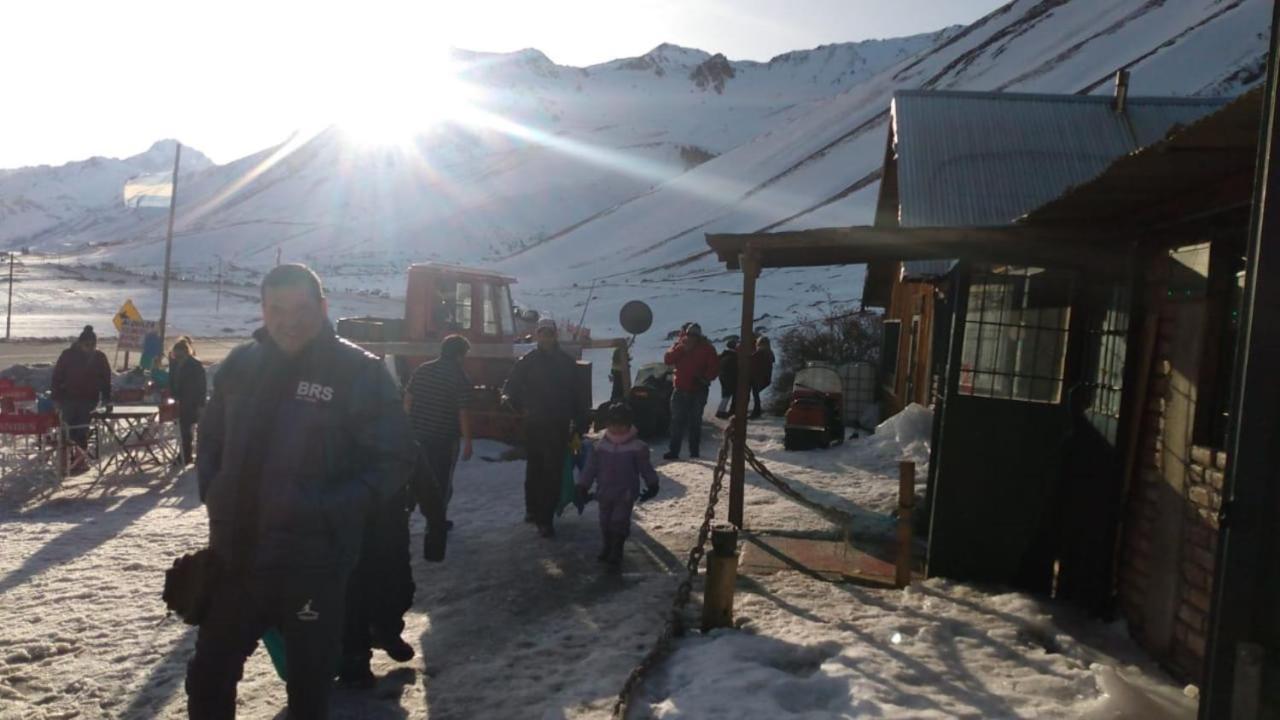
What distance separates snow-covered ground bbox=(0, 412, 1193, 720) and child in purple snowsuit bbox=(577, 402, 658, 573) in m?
0.25

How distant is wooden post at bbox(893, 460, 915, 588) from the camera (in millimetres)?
5754

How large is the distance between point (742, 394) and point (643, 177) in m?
120

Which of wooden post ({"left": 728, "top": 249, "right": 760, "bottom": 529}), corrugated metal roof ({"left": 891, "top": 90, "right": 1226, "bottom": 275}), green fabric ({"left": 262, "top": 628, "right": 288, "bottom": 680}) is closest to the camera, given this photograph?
green fabric ({"left": 262, "top": 628, "right": 288, "bottom": 680})

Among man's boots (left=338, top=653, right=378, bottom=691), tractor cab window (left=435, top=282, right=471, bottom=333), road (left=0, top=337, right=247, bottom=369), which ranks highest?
tractor cab window (left=435, top=282, right=471, bottom=333)

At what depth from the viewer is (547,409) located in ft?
23.5

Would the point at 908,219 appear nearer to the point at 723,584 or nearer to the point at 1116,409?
the point at 1116,409

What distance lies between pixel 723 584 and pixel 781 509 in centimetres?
374

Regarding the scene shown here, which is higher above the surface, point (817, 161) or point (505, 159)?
point (505, 159)

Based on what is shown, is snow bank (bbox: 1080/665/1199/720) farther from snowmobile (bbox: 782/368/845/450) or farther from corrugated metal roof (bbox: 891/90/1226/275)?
snowmobile (bbox: 782/368/845/450)

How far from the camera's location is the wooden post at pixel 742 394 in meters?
6.88

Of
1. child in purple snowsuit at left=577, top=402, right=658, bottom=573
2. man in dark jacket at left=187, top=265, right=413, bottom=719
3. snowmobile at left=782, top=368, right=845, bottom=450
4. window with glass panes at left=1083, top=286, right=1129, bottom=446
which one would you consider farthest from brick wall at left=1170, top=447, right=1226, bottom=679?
snowmobile at left=782, top=368, right=845, bottom=450

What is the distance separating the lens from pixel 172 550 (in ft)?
22.7

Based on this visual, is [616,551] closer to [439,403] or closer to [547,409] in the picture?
[547,409]

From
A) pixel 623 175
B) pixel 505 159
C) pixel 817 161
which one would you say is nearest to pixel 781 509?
pixel 817 161
